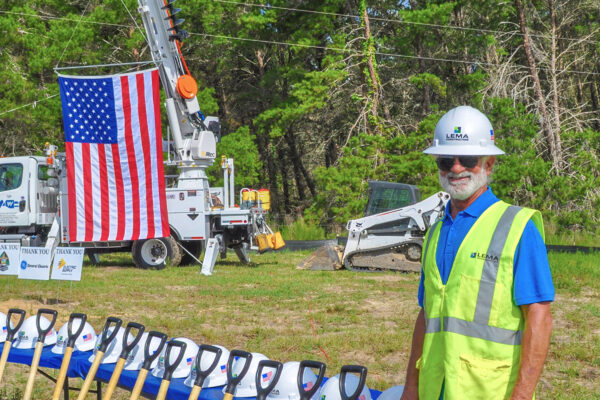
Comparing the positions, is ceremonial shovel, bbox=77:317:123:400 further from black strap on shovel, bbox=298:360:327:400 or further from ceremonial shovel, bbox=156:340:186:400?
black strap on shovel, bbox=298:360:327:400

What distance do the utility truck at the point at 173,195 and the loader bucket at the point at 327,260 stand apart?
2.92 feet

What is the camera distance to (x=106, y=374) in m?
4.62

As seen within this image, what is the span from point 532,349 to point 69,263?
25.1 ft

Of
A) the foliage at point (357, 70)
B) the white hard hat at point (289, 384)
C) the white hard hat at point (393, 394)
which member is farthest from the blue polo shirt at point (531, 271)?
the foliage at point (357, 70)

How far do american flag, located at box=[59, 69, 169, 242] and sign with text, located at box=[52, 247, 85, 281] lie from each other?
425 cm

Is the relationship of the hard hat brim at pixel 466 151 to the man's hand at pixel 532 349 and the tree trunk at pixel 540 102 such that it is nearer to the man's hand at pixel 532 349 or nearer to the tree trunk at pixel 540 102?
the man's hand at pixel 532 349

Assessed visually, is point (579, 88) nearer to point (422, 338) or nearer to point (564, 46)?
point (564, 46)

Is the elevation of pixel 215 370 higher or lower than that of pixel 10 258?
lower

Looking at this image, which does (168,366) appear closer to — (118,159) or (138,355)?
(138,355)

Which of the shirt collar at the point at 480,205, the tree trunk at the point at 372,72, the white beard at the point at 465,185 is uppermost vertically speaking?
the tree trunk at the point at 372,72

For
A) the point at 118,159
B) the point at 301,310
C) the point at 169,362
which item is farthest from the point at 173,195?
the point at 169,362

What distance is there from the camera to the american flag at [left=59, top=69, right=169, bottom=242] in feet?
44.4

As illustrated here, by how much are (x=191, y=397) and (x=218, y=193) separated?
13.7 m

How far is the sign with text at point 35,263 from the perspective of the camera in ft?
29.9
